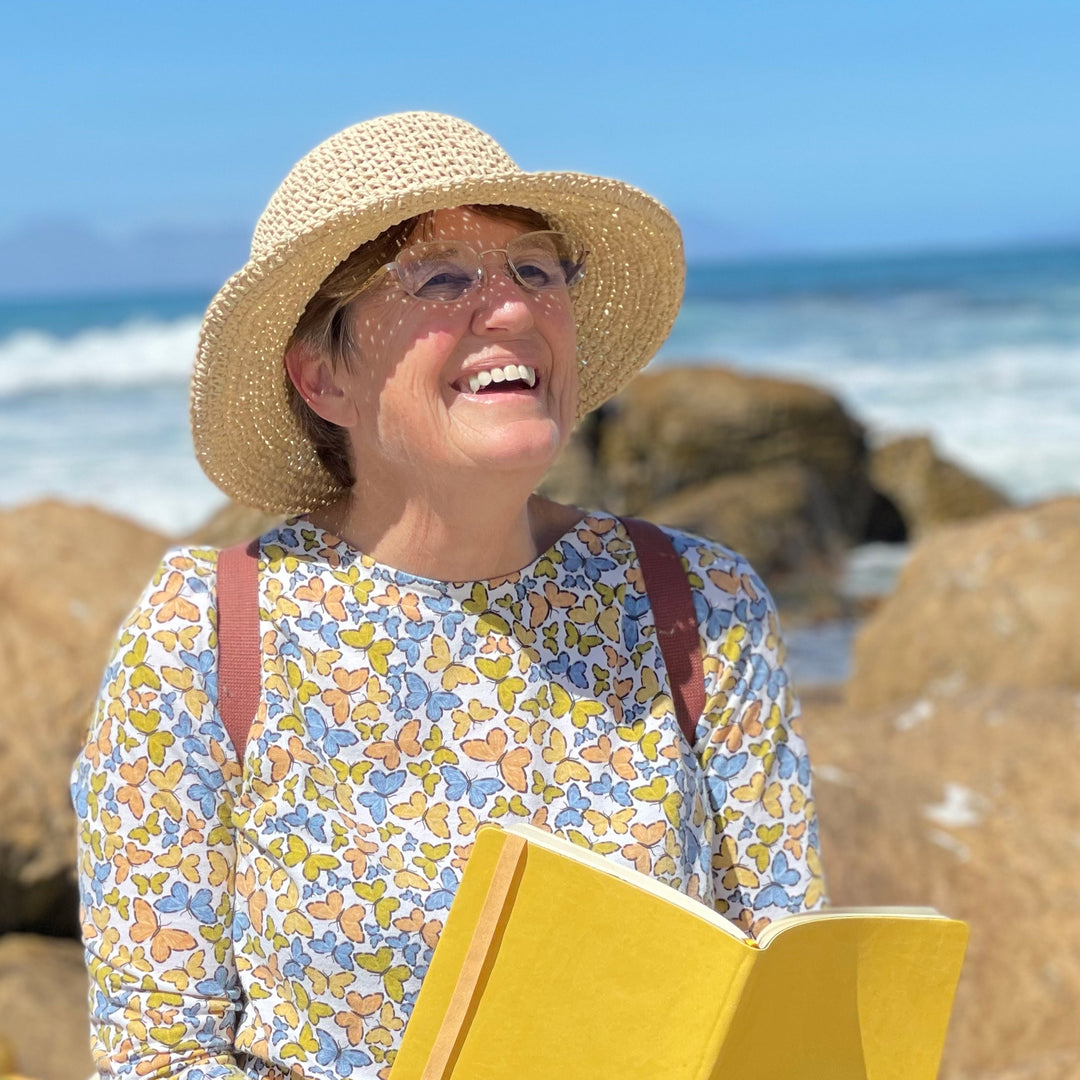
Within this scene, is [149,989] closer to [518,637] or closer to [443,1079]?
[443,1079]

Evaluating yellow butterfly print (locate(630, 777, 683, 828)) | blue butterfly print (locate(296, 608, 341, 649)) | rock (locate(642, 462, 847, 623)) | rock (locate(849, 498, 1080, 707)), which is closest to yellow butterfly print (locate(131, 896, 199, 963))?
blue butterfly print (locate(296, 608, 341, 649))

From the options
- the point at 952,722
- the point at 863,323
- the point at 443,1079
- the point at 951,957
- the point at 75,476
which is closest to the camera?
the point at 443,1079

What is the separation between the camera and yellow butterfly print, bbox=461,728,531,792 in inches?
76.2

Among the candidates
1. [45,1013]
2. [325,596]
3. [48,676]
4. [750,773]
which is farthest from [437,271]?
[48,676]

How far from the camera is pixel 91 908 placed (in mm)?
1897

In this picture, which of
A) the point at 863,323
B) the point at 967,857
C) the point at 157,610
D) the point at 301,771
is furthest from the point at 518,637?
the point at 863,323

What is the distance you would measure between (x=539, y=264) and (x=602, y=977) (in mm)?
856

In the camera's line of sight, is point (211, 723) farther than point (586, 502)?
No

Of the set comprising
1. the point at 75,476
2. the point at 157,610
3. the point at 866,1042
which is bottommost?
the point at 75,476

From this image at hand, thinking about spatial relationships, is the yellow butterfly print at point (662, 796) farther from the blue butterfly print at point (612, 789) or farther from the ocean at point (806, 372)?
the ocean at point (806, 372)

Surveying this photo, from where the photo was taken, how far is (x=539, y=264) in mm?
1938

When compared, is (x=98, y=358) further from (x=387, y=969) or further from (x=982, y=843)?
(x=387, y=969)

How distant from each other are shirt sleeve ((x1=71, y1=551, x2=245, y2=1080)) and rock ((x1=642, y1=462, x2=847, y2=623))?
323 inches

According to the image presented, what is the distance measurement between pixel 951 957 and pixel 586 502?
9.14m
